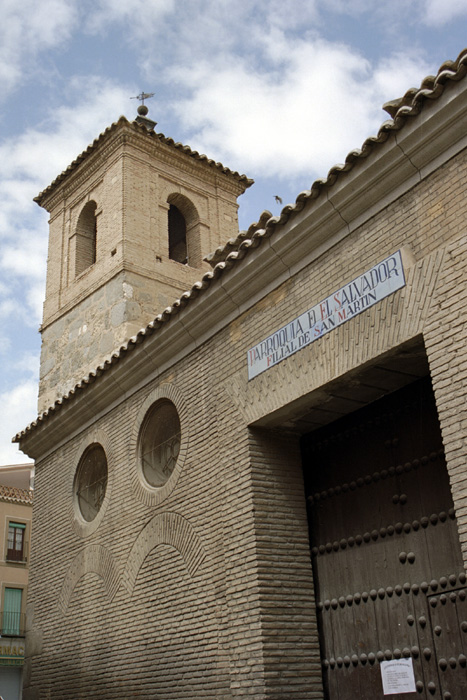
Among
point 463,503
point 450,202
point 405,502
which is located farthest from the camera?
point 405,502

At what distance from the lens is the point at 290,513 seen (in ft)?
20.3

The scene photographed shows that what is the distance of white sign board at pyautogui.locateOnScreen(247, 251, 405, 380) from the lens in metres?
5.28

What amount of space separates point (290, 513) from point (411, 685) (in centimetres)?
159

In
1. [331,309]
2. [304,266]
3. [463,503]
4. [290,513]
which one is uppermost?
[304,266]

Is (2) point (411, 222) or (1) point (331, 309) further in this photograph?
(1) point (331, 309)

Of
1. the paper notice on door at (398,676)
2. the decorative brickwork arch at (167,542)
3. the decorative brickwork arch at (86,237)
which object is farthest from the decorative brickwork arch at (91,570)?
the decorative brickwork arch at (86,237)

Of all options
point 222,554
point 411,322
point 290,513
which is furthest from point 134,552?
point 411,322

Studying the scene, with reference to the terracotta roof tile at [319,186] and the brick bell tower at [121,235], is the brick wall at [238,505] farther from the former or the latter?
the brick bell tower at [121,235]

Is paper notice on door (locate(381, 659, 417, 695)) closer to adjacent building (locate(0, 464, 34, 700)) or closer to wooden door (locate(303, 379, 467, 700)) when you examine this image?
wooden door (locate(303, 379, 467, 700))

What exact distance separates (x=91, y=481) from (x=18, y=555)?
1606cm

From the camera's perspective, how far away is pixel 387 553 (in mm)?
5500

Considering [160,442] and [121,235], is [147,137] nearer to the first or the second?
[121,235]

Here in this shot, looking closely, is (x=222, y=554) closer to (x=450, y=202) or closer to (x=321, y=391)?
(x=321, y=391)

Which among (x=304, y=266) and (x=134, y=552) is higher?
(x=304, y=266)
